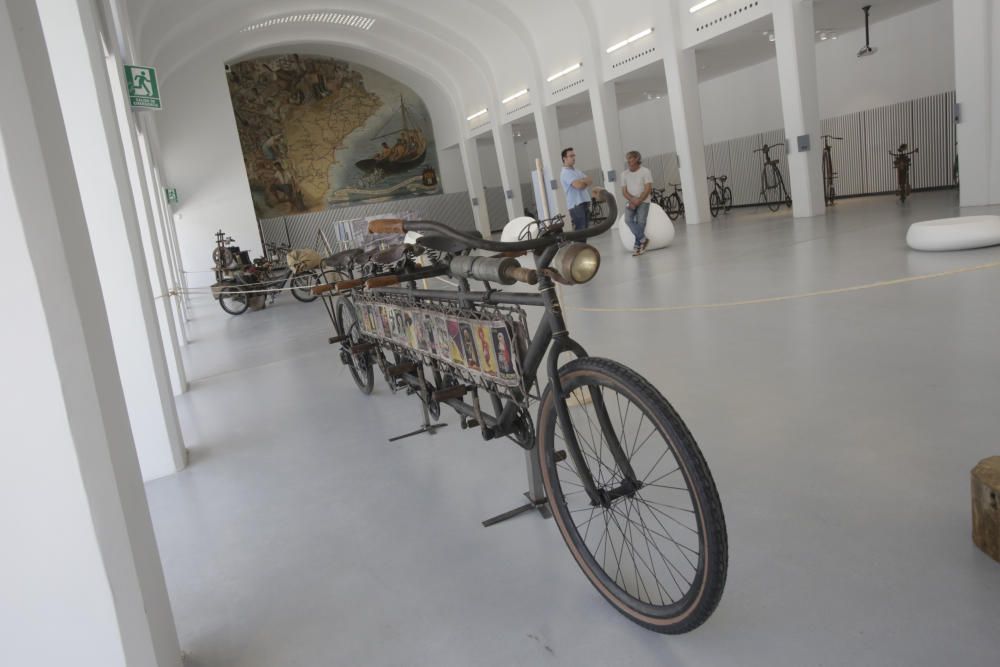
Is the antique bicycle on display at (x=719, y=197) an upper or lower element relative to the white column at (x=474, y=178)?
lower

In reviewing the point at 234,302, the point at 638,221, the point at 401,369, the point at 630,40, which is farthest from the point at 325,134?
the point at 401,369

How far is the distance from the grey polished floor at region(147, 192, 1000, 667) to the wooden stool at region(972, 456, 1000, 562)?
0.19 ft

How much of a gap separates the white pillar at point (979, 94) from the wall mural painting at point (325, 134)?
23.9 meters

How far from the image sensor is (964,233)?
6.40m

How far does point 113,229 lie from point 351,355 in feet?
6.65

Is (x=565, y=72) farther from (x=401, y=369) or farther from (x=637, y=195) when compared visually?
(x=401, y=369)

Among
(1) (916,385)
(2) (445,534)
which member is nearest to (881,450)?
(1) (916,385)

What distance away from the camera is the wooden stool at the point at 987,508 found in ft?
6.14

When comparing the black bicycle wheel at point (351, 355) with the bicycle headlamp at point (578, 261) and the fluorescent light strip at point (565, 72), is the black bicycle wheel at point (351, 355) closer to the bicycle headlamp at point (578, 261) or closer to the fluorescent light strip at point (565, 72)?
the bicycle headlamp at point (578, 261)

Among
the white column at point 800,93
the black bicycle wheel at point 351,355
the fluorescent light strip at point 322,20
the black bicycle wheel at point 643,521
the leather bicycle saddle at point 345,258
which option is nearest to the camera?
the black bicycle wheel at point 643,521

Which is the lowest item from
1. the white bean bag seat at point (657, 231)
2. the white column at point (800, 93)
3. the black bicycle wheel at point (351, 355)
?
the black bicycle wheel at point (351, 355)

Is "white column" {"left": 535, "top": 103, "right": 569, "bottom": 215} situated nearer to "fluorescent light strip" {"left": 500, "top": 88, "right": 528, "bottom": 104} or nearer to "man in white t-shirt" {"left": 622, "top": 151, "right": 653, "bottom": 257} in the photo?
"fluorescent light strip" {"left": 500, "top": 88, "right": 528, "bottom": 104}

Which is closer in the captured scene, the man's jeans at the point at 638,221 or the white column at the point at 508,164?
the man's jeans at the point at 638,221

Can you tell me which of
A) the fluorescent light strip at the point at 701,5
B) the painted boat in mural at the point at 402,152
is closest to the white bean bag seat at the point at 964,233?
the fluorescent light strip at the point at 701,5
